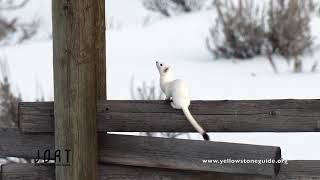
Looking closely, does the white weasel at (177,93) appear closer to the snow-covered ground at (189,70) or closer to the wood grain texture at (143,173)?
the wood grain texture at (143,173)

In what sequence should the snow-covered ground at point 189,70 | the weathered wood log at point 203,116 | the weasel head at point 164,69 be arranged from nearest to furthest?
the weathered wood log at point 203,116, the weasel head at point 164,69, the snow-covered ground at point 189,70

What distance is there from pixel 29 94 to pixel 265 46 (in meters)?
2.45

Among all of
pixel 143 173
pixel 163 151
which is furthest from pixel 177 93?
pixel 143 173

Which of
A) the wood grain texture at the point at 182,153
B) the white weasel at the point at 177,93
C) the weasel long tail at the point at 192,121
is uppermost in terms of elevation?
the white weasel at the point at 177,93

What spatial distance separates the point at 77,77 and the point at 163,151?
0.40 metres

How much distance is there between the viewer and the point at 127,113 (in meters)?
2.72

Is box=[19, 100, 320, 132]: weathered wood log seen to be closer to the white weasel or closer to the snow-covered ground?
the white weasel

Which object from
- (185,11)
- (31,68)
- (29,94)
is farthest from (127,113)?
(185,11)

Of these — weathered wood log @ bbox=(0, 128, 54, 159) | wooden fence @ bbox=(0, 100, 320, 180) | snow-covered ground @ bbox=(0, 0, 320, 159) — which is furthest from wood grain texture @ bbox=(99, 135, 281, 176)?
snow-covered ground @ bbox=(0, 0, 320, 159)

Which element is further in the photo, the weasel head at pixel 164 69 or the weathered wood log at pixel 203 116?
the weasel head at pixel 164 69

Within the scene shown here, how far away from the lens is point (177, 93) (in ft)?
8.81

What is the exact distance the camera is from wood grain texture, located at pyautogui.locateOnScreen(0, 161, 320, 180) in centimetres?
271

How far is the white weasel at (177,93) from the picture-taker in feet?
8.68

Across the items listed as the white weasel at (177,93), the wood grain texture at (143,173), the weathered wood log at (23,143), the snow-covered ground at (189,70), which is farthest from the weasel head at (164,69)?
the snow-covered ground at (189,70)
